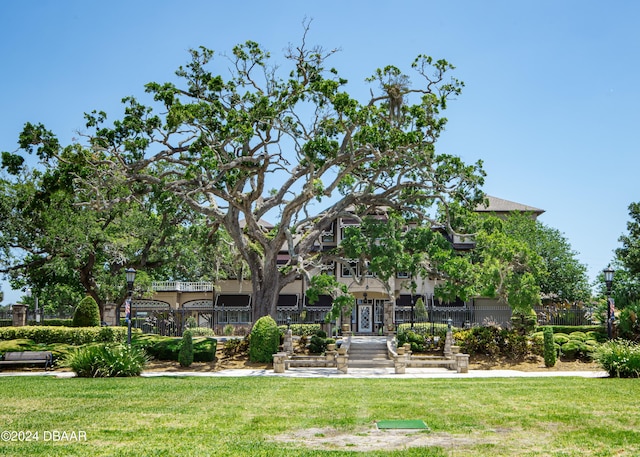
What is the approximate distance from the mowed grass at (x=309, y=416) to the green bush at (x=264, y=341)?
26.4ft

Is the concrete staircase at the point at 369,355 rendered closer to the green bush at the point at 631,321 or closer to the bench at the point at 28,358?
the green bush at the point at 631,321

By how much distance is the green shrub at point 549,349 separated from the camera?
26.1 m

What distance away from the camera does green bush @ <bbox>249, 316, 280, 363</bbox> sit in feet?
88.9

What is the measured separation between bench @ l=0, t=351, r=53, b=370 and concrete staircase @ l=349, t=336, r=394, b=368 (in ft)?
39.9

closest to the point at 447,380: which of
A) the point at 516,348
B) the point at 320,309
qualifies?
the point at 516,348

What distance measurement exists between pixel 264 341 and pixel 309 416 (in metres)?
14.6

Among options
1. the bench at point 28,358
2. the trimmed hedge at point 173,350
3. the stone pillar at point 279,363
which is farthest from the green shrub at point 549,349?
the bench at point 28,358

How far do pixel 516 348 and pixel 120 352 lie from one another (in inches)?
681

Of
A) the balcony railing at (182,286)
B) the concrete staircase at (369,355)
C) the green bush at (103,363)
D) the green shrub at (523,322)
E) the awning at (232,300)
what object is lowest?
the concrete staircase at (369,355)

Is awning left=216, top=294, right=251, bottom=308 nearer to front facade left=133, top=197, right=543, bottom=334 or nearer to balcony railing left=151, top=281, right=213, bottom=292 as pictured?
front facade left=133, top=197, right=543, bottom=334

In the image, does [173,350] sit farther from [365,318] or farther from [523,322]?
[365,318]

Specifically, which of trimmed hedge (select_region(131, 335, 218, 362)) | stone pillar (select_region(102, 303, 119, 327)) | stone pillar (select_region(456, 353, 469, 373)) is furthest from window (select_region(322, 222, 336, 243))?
stone pillar (select_region(456, 353, 469, 373))

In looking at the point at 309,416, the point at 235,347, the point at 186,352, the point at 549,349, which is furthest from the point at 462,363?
the point at 309,416

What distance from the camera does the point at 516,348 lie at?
28609 millimetres
